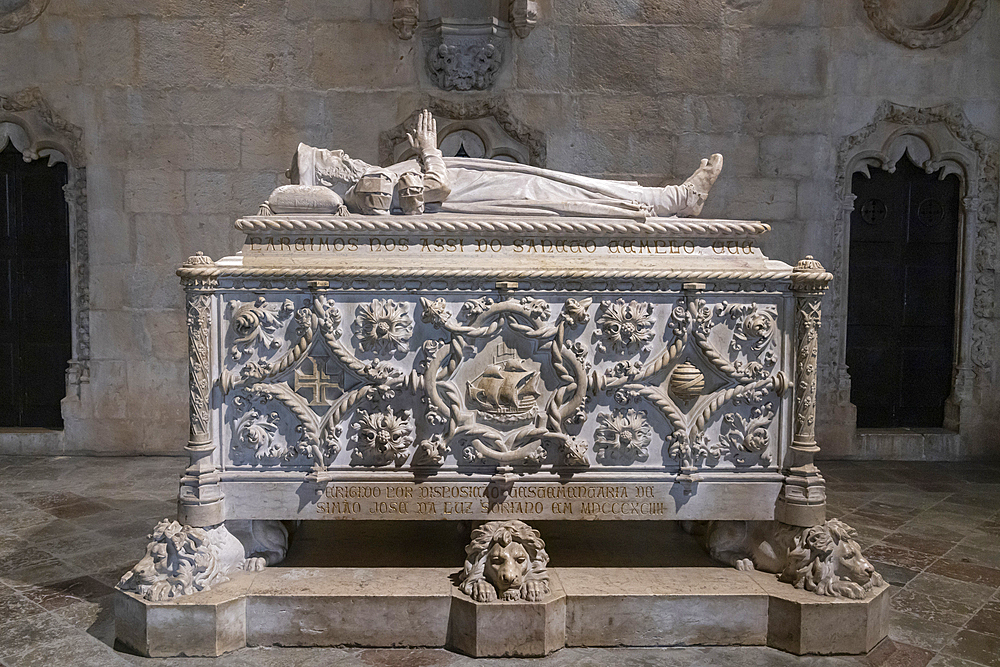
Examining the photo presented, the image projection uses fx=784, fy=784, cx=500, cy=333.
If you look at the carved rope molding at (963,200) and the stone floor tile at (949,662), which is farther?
the carved rope molding at (963,200)

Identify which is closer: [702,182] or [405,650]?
[405,650]

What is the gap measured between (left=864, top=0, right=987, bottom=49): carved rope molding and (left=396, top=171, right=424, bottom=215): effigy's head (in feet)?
14.6

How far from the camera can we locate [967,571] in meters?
3.77

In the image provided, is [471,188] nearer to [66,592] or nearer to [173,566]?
[173,566]

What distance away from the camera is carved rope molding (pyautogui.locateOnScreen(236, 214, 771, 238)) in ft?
10.3

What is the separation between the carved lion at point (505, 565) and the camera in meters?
2.89

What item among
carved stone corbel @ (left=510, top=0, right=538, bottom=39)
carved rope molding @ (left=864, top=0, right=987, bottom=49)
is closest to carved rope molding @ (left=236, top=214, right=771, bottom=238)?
carved stone corbel @ (left=510, top=0, right=538, bottom=39)

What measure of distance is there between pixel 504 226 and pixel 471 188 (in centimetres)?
42

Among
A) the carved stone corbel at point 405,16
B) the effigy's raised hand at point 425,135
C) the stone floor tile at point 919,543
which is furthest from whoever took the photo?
the carved stone corbel at point 405,16

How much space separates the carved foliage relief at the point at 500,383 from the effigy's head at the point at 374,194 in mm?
434

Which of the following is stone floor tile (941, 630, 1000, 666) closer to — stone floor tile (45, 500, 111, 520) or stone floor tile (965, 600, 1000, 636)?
stone floor tile (965, 600, 1000, 636)

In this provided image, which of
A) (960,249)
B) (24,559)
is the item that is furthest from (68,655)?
(960,249)

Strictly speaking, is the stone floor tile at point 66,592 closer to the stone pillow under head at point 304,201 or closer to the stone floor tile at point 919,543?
the stone pillow under head at point 304,201

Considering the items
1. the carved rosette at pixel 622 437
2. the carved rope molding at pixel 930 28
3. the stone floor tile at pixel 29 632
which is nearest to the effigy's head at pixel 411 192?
the carved rosette at pixel 622 437
